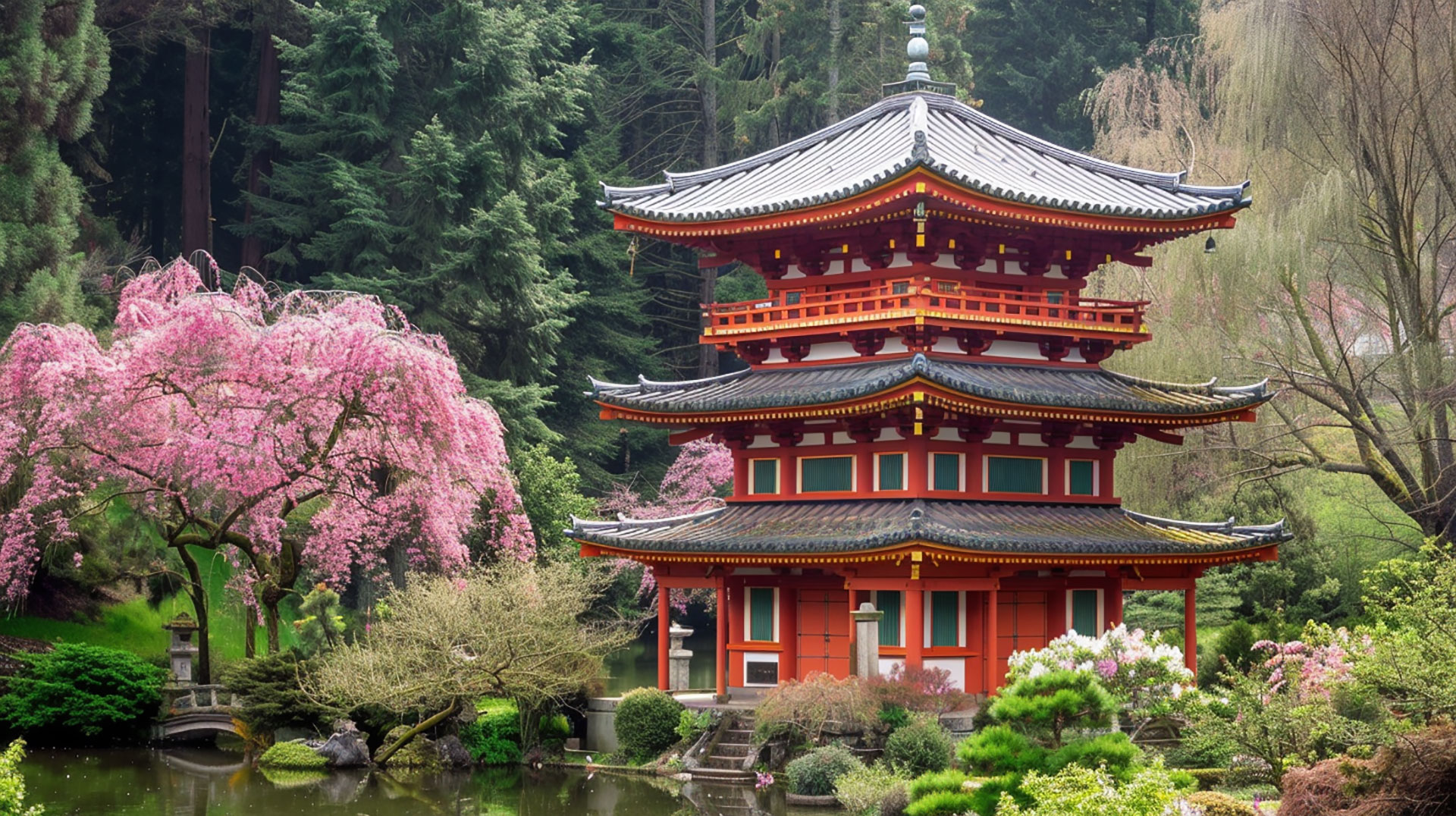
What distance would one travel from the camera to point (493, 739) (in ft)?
106

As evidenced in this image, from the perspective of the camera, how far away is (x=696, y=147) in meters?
66.8

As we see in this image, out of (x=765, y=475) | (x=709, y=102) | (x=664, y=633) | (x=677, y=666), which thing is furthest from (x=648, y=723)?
(x=709, y=102)

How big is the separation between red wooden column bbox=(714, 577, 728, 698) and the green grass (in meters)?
11.5

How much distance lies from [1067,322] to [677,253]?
32.7 meters

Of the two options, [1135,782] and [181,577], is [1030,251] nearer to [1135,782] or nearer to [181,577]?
[1135,782]

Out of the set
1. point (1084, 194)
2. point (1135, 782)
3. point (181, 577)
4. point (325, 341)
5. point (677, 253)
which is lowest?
point (1135, 782)

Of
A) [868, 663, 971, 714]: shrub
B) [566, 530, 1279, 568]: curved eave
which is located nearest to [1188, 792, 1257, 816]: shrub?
[868, 663, 971, 714]: shrub

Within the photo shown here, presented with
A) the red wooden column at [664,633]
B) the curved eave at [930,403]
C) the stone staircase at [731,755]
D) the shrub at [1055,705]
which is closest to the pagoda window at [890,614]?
the stone staircase at [731,755]

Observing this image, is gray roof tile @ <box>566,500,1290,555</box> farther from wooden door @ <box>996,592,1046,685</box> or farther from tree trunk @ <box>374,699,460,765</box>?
tree trunk @ <box>374,699,460,765</box>

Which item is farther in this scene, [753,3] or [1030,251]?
[753,3]

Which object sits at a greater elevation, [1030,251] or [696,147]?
[696,147]

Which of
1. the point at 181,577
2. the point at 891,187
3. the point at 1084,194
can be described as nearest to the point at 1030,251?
the point at 1084,194

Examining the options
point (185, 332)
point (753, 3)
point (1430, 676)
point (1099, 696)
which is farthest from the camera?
point (753, 3)

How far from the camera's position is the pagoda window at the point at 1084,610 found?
107 feet
